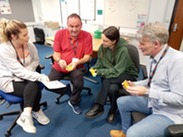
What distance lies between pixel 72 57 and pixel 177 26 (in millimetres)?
2223

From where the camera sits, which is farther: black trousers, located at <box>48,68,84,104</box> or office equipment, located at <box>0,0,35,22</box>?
office equipment, located at <box>0,0,35,22</box>

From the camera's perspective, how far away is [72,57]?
1.95 m

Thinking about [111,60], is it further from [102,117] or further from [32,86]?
[32,86]

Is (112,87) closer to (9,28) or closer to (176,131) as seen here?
(176,131)

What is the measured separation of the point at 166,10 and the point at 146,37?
210cm

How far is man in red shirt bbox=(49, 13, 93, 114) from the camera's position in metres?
1.85

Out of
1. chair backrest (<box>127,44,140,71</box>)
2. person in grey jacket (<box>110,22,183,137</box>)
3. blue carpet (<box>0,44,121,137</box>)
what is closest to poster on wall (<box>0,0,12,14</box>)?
blue carpet (<box>0,44,121,137</box>)

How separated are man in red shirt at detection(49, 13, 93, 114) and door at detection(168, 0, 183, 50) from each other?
1886 mm

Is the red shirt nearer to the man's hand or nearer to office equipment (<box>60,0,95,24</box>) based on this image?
the man's hand

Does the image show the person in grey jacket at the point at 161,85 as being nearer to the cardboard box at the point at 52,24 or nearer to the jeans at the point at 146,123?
the jeans at the point at 146,123

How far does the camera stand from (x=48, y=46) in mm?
4969

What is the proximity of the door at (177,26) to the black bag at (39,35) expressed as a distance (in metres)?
3.92

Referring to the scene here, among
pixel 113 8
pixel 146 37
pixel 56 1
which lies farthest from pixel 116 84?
pixel 56 1

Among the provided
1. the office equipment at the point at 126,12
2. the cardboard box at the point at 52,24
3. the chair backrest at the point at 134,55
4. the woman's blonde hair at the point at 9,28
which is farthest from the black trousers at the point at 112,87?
the cardboard box at the point at 52,24
